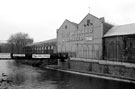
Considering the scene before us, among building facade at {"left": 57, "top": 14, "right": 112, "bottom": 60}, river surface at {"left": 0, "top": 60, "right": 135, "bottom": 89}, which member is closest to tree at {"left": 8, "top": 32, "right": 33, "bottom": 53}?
building facade at {"left": 57, "top": 14, "right": 112, "bottom": 60}

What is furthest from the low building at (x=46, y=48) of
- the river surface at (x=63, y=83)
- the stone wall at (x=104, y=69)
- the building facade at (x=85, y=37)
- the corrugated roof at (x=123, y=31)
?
the river surface at (x=63, y=83)

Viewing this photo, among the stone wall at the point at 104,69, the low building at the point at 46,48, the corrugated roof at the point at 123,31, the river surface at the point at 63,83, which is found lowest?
the river surface at the point at 63,83

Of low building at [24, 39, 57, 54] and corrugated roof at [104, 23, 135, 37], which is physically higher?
corrugated roof at [104, 23, 135, 37]

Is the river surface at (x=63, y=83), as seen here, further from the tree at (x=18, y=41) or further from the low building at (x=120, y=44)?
the tree at (x=18, y=41)

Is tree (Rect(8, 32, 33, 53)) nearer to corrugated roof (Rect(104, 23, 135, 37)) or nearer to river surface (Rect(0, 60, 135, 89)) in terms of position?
river surface (Rect(0, 60, 135, 89))

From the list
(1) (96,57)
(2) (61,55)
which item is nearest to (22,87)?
(2) (61,55)

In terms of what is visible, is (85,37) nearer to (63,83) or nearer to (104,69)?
(104,69)

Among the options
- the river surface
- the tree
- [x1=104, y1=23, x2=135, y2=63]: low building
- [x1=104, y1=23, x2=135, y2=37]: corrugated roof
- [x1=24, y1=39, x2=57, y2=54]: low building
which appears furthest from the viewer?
the tree

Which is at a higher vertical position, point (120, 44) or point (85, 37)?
→ point (85, 37)

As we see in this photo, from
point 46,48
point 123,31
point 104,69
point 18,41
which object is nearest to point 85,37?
point 123,31

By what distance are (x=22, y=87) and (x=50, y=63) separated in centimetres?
2353

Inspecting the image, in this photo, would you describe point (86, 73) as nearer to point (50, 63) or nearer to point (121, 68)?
point (121, 68)

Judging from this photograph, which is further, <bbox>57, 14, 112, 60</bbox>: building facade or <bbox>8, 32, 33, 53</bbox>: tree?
<bbox>8, 32, 33, 53</bbox>: tree

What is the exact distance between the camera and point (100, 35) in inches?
1243
